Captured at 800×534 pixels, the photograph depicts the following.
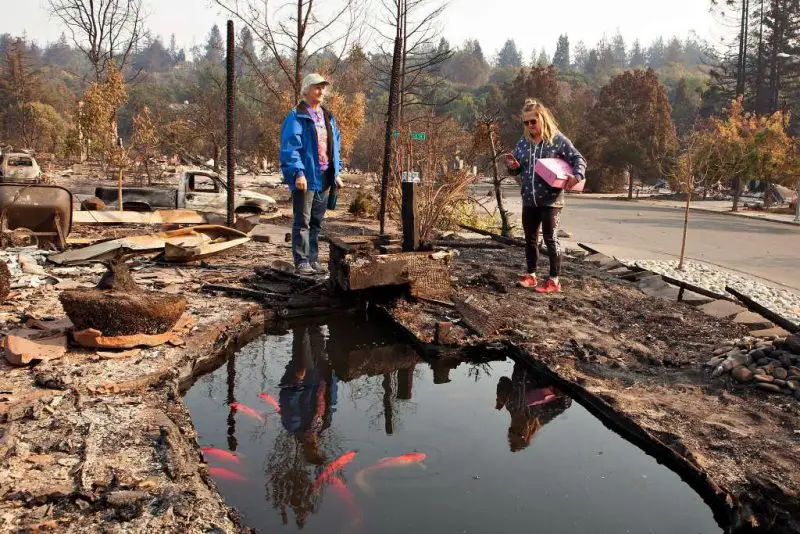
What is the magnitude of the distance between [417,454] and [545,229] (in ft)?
12.7

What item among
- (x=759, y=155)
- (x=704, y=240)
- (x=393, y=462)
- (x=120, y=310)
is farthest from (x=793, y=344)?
(x=759, y=155)

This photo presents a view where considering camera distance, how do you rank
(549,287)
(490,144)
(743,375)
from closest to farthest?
(743,375), (549,287), (490,144)

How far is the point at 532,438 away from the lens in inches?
162

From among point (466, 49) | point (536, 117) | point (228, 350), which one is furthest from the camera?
point (466, 49)

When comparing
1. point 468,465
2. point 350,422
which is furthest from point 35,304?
point 468,465

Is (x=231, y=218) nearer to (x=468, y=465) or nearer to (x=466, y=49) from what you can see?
(x=468, y=465)

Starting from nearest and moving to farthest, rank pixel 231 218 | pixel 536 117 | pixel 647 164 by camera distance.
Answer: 1. pixel 536 117
2. pixel 231 218
3. pixel 647 164

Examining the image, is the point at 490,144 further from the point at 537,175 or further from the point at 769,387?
the point at 769,387

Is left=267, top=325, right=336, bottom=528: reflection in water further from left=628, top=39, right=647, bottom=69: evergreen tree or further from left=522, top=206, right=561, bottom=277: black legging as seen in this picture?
left=628, top=39, right=647, bottom=69: evergreen tree

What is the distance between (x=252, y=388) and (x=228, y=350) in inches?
32.7

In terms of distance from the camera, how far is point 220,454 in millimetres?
3717

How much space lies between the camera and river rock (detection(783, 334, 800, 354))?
4.53 m

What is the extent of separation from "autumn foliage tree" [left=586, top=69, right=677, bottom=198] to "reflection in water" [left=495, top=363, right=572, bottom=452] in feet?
111

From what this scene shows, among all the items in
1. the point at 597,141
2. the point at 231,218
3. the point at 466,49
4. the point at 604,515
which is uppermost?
the point at 466,49
